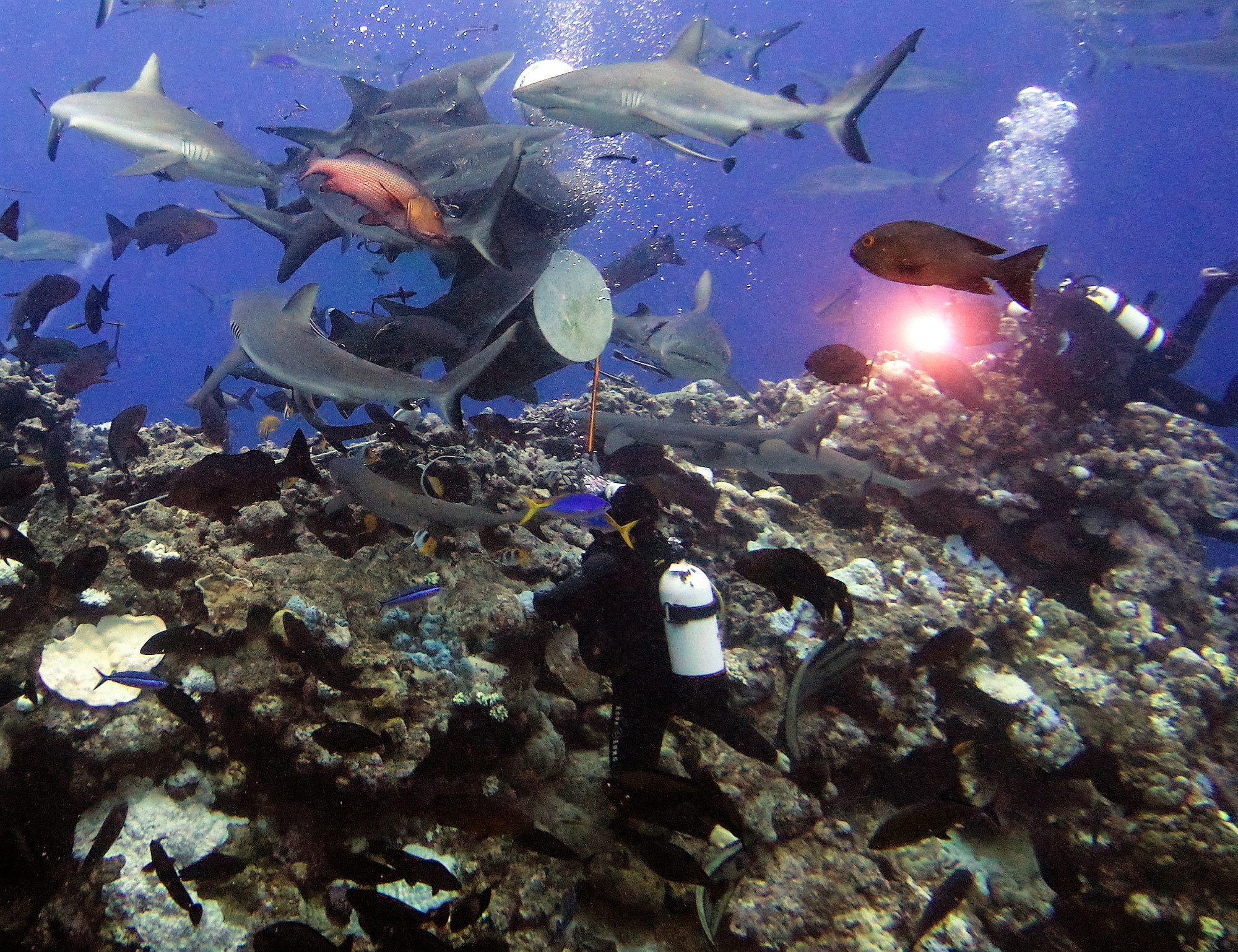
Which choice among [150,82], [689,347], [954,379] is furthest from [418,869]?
[954,379]

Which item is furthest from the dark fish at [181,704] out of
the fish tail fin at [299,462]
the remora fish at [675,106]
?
the remora fish at [675,106]

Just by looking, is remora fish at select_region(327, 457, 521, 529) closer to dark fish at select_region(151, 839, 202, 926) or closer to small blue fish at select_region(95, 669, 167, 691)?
small blue fish at select_region(95, 669, 167, 691)

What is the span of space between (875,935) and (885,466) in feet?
16.3

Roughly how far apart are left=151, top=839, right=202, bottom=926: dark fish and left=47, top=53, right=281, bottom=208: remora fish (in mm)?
5343

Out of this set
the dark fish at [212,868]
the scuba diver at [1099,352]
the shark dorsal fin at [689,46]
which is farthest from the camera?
the scuba diver at [1099,352]

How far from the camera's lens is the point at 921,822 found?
2.93 meters

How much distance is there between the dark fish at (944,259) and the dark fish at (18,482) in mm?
4395

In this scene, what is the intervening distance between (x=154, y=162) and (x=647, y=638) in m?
6.08

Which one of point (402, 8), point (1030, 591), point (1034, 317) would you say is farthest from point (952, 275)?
point (402, 8)

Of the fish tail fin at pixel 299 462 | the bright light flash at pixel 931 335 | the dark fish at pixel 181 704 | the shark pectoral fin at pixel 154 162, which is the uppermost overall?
the shark pectoral fin at pixel 154 162

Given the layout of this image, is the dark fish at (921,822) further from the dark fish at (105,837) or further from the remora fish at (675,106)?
the remora fish at (675,106)

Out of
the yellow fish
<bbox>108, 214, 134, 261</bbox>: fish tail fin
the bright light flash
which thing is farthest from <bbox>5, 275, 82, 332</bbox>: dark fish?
the bright light flash

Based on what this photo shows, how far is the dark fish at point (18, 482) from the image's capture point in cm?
281

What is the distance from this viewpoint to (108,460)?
5223mm
